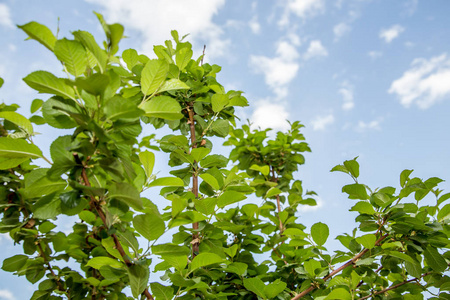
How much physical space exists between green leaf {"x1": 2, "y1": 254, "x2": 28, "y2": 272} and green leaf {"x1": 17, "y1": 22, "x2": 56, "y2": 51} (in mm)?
1401

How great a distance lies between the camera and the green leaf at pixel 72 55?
88cm

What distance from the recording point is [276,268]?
78.3 inches

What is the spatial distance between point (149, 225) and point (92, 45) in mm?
591

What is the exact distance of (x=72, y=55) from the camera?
2.95 ft

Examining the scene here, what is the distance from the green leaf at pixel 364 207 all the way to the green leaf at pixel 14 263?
5.84 ft

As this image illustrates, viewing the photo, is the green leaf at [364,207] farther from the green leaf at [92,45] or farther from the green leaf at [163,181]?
the green leaf at [92,45]

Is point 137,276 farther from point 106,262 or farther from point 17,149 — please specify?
point 17,149

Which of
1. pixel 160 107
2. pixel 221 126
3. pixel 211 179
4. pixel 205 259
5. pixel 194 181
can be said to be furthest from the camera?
pixel 221 126

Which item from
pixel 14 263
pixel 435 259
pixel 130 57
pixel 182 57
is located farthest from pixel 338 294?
pixel 14 263

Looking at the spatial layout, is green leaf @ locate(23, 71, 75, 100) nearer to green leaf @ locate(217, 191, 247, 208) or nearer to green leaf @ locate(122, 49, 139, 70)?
green leaf @ locate(217, 191, 247, 208)

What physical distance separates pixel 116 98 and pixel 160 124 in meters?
1.12

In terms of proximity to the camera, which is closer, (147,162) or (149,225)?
(149,225)

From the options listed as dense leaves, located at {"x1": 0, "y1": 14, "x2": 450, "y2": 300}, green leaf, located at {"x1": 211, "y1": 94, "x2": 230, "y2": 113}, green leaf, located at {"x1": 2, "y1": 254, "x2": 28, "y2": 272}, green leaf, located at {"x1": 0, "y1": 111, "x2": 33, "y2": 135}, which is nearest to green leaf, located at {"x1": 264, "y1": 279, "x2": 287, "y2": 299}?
dense leaves, located at {"x1": 0, "y1": 14, "x2": 450, "y2": 300}

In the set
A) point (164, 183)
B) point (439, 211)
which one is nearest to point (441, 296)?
point (439, 211)
